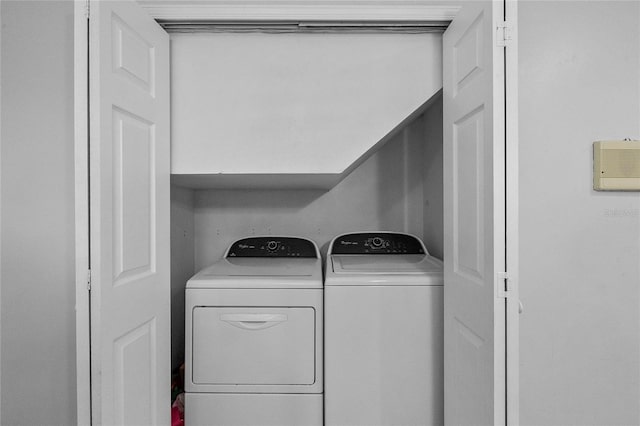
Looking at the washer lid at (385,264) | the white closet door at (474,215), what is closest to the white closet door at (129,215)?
the washer lid at (385,264)

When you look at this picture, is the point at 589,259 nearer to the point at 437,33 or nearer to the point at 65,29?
the point at 437,33

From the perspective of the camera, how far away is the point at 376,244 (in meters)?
2.53

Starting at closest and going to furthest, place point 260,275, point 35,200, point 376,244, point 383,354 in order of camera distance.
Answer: point 35,200 → point 383,354 → point 260,275 → point 376,244

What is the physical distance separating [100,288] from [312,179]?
113 cm

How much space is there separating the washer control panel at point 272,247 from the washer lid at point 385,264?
193 millimetres

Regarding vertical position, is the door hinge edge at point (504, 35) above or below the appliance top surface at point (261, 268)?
above

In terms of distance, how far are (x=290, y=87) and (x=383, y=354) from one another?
1.22 m

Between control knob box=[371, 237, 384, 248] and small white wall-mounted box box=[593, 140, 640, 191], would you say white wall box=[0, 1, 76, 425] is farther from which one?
small white wall-mounted box box=[593, 140, 640, 191]

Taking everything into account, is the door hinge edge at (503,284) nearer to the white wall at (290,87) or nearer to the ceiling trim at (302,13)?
the white wall at (290,87)

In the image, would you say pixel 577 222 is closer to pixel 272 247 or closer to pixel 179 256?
pixel 272 247

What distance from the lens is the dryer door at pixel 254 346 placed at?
5.82ft

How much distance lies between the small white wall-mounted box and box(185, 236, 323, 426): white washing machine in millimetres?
1358

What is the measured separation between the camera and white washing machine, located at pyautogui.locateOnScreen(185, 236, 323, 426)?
178 centimetres

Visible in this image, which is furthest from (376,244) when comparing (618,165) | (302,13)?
(302,13)
